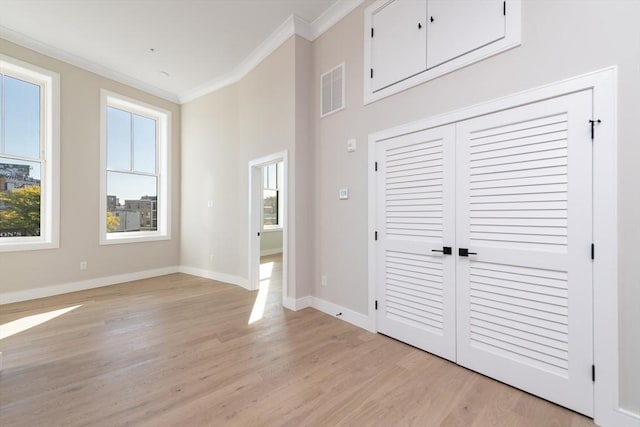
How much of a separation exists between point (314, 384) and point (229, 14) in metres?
4.04

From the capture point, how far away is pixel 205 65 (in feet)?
14.7

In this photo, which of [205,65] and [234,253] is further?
[234,253]

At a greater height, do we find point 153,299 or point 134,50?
point 134,50

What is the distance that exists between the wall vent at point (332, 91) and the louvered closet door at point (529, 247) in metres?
1.54

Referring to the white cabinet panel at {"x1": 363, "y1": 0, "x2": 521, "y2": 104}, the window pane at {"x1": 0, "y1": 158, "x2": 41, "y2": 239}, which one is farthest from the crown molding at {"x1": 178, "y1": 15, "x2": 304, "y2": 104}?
the window pane at {"x1": 0, "y1": 158, "x2": 41, "y2": 239}

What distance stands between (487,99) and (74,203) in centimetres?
Result: 563

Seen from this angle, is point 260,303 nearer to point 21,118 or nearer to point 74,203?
point 74,203

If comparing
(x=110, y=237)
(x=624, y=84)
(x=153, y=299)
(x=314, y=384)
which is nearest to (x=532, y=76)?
(x=624, y=84)

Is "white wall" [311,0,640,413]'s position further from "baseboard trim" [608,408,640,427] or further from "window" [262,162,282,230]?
"window" [262,162,282,230]

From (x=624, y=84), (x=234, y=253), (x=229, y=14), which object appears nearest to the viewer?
(x=624, y=84)

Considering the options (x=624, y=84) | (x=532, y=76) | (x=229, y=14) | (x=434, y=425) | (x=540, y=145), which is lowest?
(x=434, y=425)

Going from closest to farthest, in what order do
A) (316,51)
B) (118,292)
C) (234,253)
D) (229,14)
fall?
(229,14)
(316,51)
(118,292)
(234,253)

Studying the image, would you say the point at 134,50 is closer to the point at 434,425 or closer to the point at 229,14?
the point at 229,14

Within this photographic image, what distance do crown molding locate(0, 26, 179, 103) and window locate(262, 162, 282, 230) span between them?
11.2 ft
